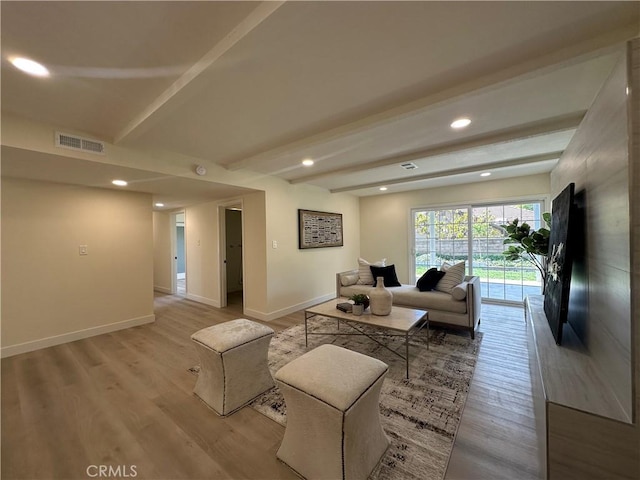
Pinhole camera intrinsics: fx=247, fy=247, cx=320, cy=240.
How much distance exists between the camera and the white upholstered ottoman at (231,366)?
1.86 meters

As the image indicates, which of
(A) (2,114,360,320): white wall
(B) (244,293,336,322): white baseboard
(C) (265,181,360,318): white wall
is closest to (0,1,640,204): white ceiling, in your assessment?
(A) (2,114,360,320): white wall

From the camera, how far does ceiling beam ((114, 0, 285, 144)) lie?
3.85 feet

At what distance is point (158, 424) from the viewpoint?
5.67 feet

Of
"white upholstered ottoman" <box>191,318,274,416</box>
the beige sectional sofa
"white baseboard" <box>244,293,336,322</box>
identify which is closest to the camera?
"white upholstered ottoman" <box>191,318,274,416</box>

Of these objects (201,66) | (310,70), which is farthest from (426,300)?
(201,66)

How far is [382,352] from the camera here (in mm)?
2746

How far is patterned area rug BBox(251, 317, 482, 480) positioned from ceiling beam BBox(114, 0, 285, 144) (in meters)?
2.38

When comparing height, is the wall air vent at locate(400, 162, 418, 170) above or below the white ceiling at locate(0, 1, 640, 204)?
below

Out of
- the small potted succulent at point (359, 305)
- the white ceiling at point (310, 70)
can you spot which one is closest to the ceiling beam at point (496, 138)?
the white ceiling at point (310, 70)

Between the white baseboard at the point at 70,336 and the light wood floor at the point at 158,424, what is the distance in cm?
14

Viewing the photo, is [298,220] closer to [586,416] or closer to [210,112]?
[210,112]
